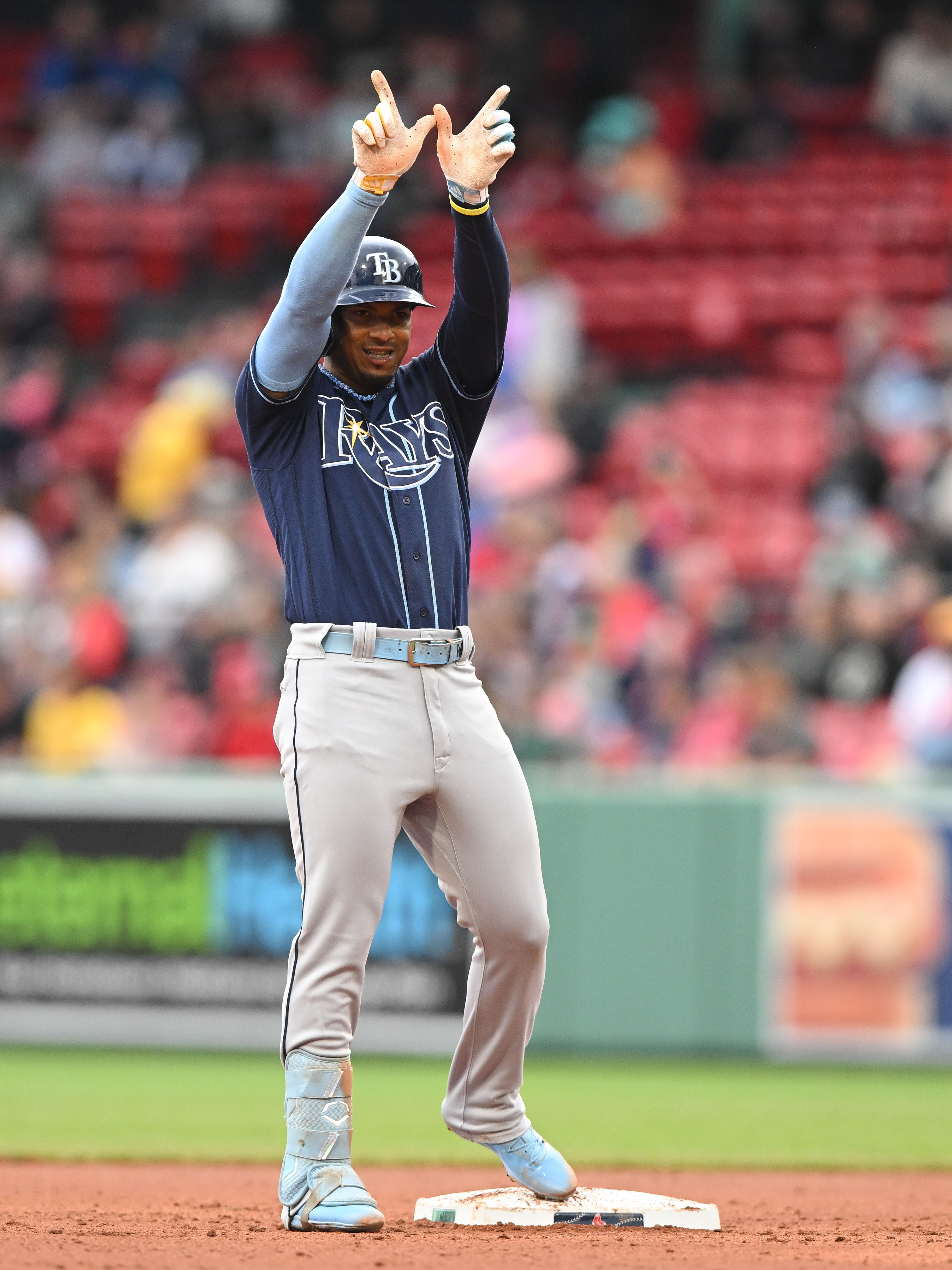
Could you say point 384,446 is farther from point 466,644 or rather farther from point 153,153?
point 153,153

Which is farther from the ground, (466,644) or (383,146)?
(383,146)

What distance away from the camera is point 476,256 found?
4.36 m

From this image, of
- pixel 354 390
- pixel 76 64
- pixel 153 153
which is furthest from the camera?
pixel 76 64

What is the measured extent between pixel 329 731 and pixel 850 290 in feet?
32.8

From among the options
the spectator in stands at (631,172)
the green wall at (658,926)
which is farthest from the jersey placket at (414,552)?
the spectator in stands at (631,172)

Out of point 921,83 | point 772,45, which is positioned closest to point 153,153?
point 772,45

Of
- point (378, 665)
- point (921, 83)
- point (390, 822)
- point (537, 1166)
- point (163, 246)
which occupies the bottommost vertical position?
point (537, 1166)

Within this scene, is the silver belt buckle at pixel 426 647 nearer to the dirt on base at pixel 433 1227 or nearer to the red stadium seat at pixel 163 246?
the dirt on base at pixel 433 1227

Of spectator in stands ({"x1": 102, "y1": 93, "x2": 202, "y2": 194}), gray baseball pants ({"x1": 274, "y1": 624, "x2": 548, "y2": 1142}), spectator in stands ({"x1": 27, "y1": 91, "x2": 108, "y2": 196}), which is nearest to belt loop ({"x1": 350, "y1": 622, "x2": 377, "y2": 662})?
gray baseball pants ({"x1": 274, "y1": 624, "x2": 548, "y2": 1142})

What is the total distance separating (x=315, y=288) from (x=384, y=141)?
36cm

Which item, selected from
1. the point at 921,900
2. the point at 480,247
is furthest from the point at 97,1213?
the point at 921,900

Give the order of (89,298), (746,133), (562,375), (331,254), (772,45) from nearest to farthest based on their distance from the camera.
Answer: (331,254) → (562,375) → (746,133) → (89,298) → (772,45)

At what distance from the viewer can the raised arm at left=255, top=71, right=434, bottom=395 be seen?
409 centimetres

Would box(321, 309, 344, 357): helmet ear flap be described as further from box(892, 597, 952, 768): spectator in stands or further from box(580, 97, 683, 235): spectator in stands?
box(580, 97, 683, 235): spectator in stands
